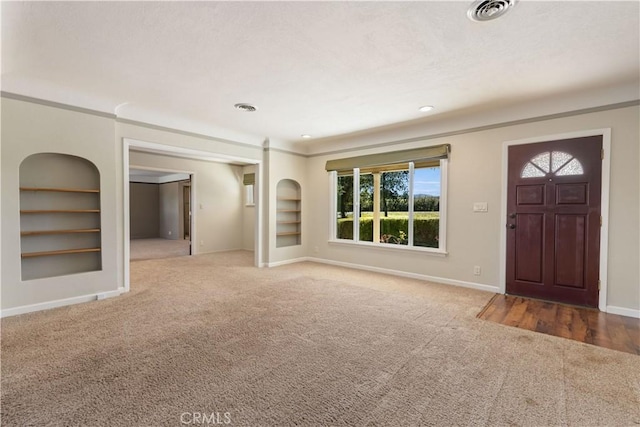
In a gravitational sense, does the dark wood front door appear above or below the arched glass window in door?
below

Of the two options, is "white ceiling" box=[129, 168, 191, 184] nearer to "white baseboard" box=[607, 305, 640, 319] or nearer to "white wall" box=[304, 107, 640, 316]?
"white wall" box=[304, 107, 640, 316]

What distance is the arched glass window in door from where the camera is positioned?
344cm

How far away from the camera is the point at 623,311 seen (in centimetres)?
316

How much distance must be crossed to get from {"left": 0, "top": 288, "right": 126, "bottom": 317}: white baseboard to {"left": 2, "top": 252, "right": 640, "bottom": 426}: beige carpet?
0.13 m

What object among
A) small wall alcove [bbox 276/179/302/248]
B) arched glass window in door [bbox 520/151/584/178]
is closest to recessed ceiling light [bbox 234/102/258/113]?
small wall alcove [bbox 276/179/302/248]

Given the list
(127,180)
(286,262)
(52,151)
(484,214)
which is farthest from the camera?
(286,262)

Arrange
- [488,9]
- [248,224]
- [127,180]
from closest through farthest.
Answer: [488,9]
[127,180]
[248,224]

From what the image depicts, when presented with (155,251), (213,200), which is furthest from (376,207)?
(155,251)

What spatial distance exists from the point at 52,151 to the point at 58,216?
0.78m

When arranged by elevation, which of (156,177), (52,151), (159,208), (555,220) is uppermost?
(156,177)

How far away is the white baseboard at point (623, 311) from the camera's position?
3.10 metres

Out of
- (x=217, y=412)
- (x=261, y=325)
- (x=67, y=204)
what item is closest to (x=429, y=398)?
(x=217, y=412)

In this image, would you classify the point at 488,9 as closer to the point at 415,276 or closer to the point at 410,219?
the point at 410,219

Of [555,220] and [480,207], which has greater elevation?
[480,207]
